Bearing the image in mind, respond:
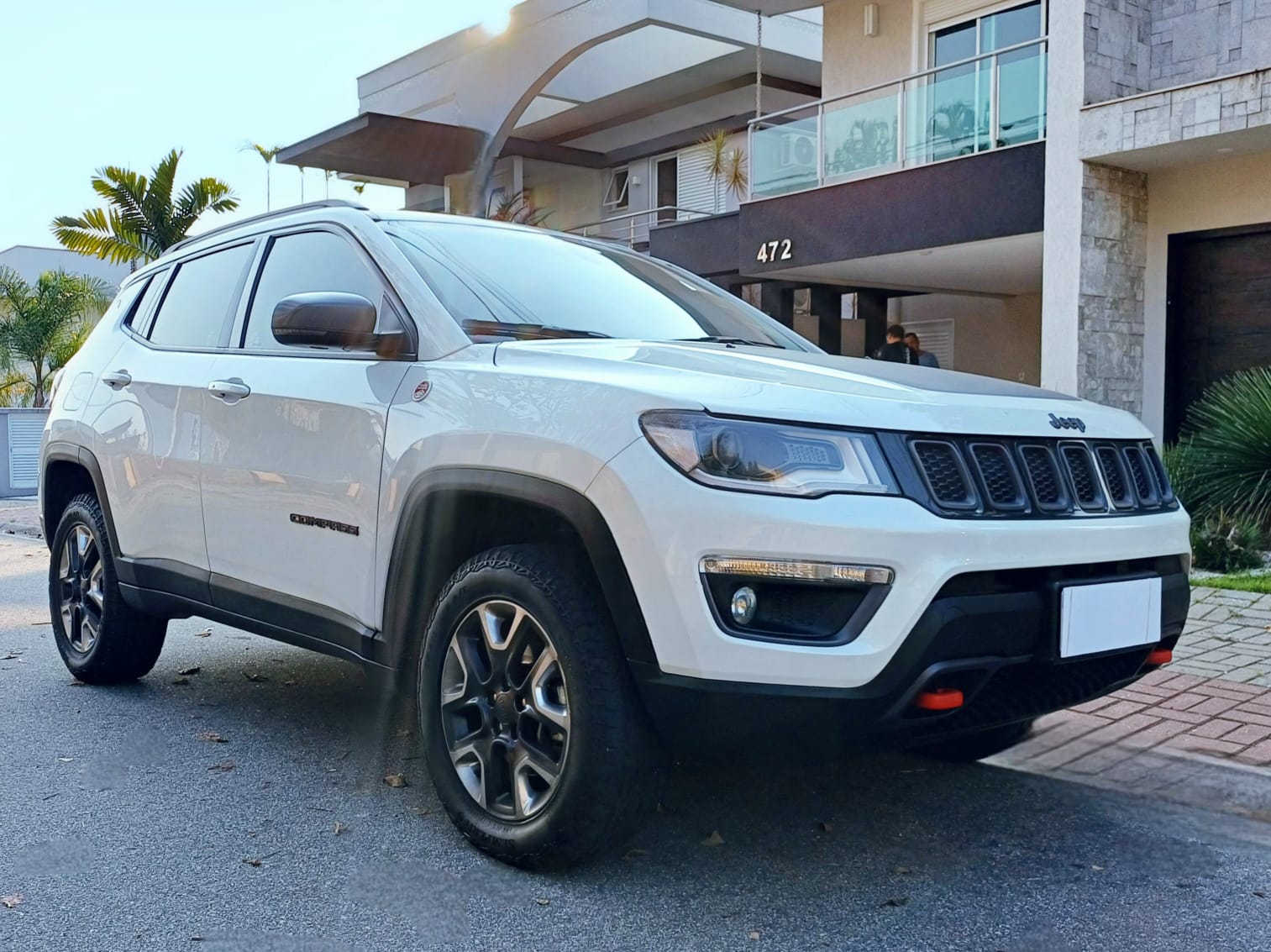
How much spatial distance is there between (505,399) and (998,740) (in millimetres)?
2138

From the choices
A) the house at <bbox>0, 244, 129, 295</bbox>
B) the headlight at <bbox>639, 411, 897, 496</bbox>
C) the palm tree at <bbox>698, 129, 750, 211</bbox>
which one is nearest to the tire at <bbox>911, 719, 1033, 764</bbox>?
the headlight at <bbox>639, 411, 897, 496</bbox>

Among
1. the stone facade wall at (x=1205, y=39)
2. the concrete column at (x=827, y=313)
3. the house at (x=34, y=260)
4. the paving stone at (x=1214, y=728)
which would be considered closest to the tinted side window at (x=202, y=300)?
the paving stone at (x=1214, y=728)

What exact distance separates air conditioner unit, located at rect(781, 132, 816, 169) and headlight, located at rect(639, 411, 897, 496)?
1278 cm

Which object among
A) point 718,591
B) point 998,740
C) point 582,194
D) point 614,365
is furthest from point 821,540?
point 582,194

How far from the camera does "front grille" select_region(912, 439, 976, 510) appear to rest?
112 inches

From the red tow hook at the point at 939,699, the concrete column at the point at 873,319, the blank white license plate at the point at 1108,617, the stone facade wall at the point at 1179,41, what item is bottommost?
the red tow hook at the point at 939,699

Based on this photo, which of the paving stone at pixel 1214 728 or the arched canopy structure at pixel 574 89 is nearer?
the paving stone at pixel 1214 728

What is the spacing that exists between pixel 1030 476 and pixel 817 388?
59cm

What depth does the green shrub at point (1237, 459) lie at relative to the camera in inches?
365

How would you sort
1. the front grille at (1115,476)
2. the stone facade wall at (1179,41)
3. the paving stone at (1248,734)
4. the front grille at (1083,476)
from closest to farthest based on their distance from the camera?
the front grille at (1083,476) < the front grille at (1115,476) < the paving stone at (1248,734) < the stone facade wall at (1179,41)

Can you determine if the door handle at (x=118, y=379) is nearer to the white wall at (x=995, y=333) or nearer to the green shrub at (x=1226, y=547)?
the green shrub at (x=1226, y=547)

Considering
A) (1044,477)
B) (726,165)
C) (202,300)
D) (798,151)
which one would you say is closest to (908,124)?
(798,151)

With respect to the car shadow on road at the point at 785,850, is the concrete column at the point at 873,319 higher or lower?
higher

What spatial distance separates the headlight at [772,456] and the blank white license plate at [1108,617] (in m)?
0.58
